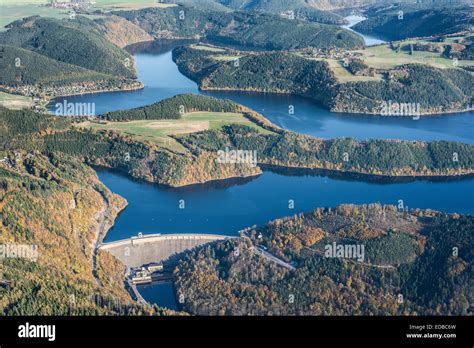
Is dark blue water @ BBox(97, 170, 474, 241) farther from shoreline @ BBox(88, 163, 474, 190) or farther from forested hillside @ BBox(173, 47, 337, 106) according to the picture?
forested hillside @ BBox(173, 47, 337, 106)

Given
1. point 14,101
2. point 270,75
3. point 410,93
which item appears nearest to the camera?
point 14,101

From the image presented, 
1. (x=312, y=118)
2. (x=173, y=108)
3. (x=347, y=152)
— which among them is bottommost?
(x=347, y=152)

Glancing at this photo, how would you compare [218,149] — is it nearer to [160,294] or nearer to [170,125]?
→ [170,125]

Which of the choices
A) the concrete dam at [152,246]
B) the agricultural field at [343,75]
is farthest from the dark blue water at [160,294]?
the agricultural field at [343,75]

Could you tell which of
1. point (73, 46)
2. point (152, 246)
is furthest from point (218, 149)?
point (73, 46)

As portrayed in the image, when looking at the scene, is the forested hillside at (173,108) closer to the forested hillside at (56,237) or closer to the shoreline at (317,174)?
the shoreline at (317,174)

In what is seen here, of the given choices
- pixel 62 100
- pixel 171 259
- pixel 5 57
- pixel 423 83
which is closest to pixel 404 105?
pixel 423 83
